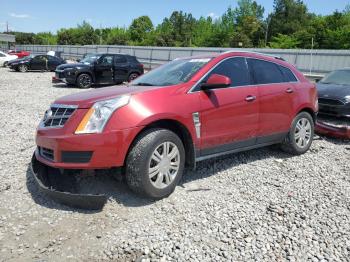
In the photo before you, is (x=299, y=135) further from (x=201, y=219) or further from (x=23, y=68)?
(x=23, y=68)

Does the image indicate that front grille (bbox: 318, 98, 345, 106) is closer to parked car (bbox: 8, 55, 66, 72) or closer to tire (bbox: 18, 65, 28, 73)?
parked car (bbox: 8, 55, 66, 72)

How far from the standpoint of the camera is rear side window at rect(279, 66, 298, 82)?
5.85 m

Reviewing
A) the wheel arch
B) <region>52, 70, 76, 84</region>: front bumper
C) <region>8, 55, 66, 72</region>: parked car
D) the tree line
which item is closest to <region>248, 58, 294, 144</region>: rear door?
the wheel arch

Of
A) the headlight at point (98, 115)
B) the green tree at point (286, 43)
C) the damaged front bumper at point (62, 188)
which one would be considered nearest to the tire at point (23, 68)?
the damaged front bumper at point (62, 188)

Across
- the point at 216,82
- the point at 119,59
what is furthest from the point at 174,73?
the point at 119,59

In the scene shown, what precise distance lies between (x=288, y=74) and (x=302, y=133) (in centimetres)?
101

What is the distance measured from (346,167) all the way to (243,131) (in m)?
1.84

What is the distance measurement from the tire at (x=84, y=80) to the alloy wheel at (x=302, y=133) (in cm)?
1198

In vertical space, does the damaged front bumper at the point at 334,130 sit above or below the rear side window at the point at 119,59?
below

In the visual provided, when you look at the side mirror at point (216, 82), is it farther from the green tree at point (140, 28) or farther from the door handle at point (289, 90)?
the green tree at point (140, 28)

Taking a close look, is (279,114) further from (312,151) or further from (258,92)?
(312,151)

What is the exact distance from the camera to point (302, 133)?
608 cm

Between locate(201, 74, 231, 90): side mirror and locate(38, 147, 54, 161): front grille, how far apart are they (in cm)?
193

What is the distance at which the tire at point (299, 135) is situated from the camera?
5875 millimetres
